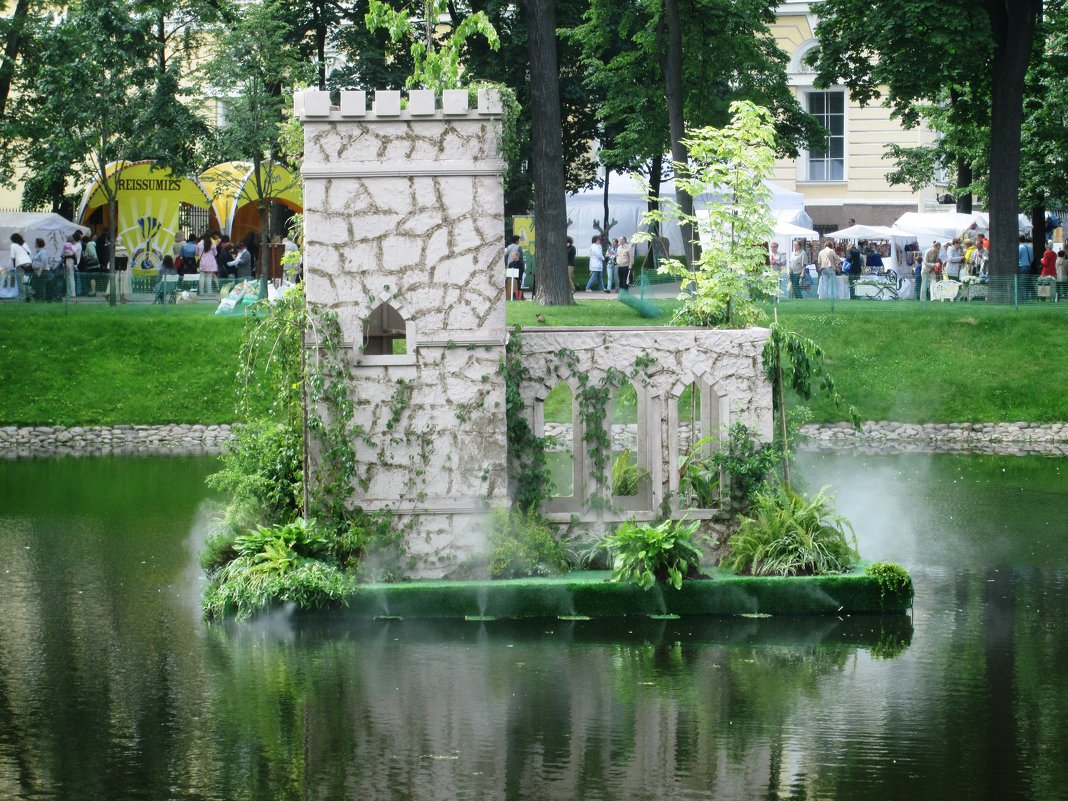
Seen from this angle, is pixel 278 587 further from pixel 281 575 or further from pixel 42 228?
pixel 42 228

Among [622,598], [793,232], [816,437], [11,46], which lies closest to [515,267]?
[793,232]

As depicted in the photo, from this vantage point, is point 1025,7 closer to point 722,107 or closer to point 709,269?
point 722,107

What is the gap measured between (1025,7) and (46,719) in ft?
96.5

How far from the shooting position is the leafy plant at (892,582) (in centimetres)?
1559

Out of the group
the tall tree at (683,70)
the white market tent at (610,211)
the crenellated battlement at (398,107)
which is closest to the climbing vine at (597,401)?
the crenellated battlement at (398,107)

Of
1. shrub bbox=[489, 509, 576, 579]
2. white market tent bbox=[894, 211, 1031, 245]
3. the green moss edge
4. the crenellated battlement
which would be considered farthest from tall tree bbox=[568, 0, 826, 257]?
the green moss edge

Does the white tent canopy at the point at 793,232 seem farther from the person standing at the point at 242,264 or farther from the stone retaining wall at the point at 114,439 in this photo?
the stone retaining wall at the point at 114,439

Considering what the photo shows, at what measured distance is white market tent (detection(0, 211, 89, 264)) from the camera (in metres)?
42.8

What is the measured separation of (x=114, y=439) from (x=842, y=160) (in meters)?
34.3

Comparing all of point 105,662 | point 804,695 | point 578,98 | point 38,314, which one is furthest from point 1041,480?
point 578,98

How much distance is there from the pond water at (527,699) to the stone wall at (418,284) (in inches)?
62.2

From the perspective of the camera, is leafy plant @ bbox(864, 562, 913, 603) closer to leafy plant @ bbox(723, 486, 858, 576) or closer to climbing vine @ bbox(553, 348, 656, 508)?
leafy plant @ bbox(723, 486, 858, 576)

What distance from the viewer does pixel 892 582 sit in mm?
15594

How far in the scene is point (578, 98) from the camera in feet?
158
